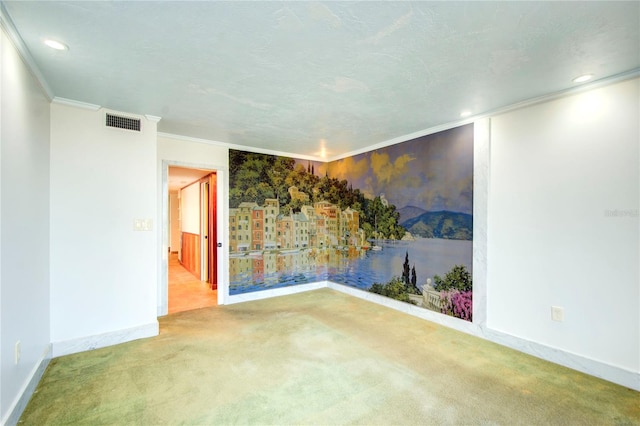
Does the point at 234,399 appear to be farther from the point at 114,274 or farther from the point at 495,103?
the point at 495,103

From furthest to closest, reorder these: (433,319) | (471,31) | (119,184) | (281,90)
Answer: (433,319)
(119,184)
(281,90)
(471,31)

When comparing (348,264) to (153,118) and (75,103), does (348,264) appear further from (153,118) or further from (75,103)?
(75,103)

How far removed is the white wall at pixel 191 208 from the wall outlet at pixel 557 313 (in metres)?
6.52

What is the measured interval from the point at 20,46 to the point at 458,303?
474 cm

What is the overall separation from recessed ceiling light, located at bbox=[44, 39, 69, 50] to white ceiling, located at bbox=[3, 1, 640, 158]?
5 cm

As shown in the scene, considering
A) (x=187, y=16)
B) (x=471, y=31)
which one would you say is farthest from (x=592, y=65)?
(x=187, y=16)

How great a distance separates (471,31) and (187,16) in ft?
5.89

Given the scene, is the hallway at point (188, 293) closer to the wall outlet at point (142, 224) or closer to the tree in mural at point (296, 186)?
the wall outlet at point (142, 224)

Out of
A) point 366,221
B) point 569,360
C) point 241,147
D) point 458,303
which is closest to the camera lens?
point 569,360

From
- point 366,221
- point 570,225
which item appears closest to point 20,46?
point 366,221

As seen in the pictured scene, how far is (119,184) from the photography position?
328 centimetres

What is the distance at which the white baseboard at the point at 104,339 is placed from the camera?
293cm

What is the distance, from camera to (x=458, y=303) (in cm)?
361

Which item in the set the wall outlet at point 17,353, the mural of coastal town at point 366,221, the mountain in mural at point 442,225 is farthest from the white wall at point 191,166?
the mountain in mural at point 442,225
